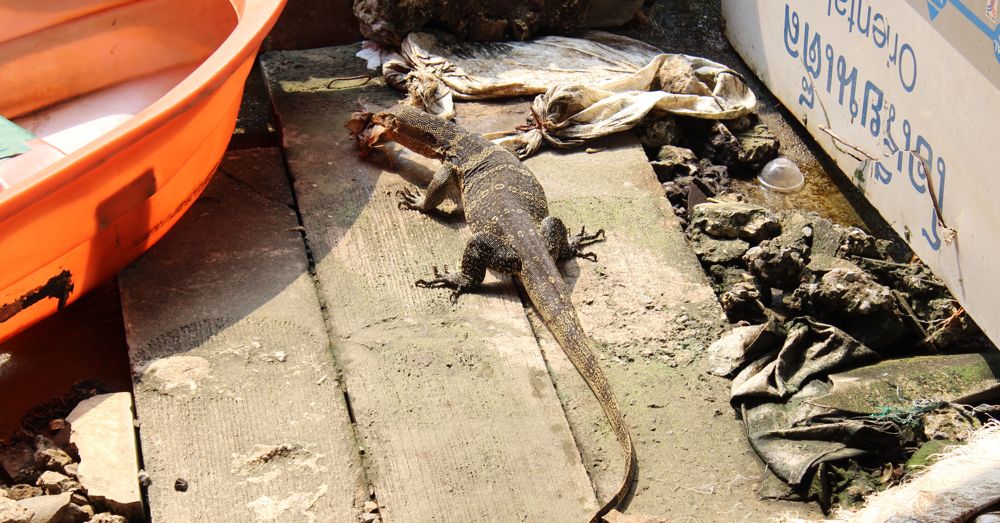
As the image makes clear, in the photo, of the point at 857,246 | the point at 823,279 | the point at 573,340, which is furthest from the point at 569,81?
the point at 573,340

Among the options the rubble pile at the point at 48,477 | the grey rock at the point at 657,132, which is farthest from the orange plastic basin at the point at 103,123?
the grey rock at the point at 657,132

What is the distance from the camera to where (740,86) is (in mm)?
6906

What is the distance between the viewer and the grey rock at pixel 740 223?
18.2 feet

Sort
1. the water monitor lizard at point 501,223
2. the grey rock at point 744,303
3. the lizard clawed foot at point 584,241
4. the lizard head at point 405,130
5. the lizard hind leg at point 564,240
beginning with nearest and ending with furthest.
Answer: the water monitor lizard at point 501,223, the grey rock at point 744,303, the lizard hind leg at point 564,240, the lizard clawed foot at point 584,241, the lizard head at point 405,130

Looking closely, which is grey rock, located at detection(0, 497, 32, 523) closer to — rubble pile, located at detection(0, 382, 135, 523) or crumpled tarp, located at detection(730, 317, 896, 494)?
rubble pile, located at detection(0, 382, 135, 523)

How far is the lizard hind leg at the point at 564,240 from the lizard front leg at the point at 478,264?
22 centimetres

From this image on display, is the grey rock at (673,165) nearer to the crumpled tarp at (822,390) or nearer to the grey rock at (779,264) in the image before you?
the grey rock at (779,264)

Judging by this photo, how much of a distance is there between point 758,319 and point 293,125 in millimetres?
3217

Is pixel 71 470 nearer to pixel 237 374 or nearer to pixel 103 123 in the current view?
pixel 237 374

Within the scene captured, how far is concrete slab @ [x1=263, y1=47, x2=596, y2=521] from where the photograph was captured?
13.5 feet

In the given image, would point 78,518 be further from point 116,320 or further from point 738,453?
point 738,453

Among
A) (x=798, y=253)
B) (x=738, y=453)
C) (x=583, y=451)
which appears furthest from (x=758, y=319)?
(x=583, y=451)

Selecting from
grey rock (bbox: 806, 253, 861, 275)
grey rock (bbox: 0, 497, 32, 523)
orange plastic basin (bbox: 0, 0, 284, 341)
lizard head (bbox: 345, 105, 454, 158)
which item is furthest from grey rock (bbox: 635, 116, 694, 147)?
grey rock (bbox: 0, 497, 32, 523)

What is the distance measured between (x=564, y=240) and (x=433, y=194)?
0.89 metres
